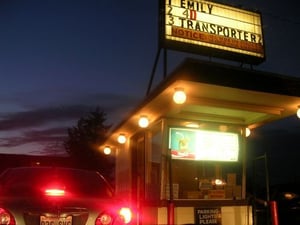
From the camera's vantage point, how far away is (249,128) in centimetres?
928

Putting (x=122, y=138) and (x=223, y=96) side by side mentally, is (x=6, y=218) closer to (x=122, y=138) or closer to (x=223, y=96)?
(x=223, y=96)

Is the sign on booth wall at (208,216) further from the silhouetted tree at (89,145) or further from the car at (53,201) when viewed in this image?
the silhouetted tree at (89,145)

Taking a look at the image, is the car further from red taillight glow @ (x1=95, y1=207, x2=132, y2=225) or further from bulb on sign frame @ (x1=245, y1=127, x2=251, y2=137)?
bulb on sign frame @ (x1=245, y1=127, x2=251, y2=137)

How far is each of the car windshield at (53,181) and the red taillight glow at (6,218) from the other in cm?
100

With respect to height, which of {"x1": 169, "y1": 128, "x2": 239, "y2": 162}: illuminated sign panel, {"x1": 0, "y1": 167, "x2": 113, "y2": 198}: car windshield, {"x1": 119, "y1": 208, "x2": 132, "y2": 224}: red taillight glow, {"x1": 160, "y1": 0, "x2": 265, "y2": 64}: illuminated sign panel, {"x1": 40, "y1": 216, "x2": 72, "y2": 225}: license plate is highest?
{"x1": 160, "y1": 0, "x2": 265, "y2": 64}: illuminated sign panel

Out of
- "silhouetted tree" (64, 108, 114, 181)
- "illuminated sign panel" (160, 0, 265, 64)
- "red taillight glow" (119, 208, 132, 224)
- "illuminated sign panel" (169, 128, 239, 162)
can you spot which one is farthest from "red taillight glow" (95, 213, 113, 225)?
"silhouetted tree" (64, 108, 114, 181)

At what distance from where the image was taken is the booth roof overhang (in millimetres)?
6398

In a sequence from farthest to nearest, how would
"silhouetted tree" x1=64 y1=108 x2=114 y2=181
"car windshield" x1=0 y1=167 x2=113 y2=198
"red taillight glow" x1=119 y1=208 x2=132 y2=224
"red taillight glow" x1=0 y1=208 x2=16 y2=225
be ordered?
"silhouetted tree" x1=64 y1=108 x2=114 y2=181, "car windshield" x1=0 y1=167 x2=113 y2=198, "red taillight glow" x1=119 y1=208 x2=132 y2=224, "red taillight glow" x1=0 y1=208 x2=16 y2=225

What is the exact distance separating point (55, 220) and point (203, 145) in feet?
14.9

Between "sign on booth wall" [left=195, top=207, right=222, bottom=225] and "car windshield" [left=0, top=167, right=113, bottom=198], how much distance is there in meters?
2.59

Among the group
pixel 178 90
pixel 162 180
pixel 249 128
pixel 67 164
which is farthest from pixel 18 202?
pixel 67 164

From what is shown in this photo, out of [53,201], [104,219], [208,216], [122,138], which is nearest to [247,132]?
[208,216]

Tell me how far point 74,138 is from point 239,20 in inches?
1157

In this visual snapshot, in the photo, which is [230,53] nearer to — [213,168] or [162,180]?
[213,168]
